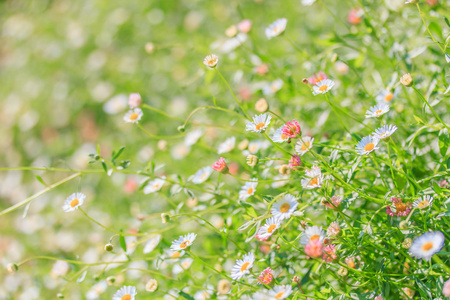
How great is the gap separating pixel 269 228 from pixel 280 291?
13 cm

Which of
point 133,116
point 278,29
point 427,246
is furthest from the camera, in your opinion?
point 278,29

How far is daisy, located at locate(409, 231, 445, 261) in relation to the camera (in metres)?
0.73

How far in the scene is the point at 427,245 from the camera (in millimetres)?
753

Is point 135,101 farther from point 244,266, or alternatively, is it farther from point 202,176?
point 244,266

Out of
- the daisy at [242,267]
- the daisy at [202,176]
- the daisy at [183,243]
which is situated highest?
the daisy at [183,243]

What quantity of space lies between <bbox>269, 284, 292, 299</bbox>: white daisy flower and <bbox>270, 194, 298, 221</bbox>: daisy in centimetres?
14

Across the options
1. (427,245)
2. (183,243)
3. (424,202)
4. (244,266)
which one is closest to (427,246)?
(427,245)

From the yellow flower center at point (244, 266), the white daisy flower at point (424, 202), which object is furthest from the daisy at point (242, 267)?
the white daisy flower at point (424, 202)

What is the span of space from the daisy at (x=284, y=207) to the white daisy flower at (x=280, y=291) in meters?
0.14

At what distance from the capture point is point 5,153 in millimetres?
3127

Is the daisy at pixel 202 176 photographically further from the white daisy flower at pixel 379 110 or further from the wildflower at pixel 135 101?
the white daisy flower at pixel 379 110

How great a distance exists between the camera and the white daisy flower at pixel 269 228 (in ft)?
2.93

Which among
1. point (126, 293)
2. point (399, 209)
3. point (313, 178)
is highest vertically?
point (313, 178)

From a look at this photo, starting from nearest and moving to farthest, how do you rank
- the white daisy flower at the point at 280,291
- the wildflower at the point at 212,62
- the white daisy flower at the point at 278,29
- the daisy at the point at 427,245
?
the daisy at the point at 427,245 < the white daisy flower at the point at 280,291 < the wildflower at the point at 212,62 < the white daisy flower at the point at 278,29
